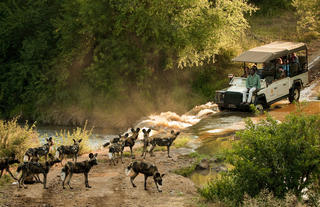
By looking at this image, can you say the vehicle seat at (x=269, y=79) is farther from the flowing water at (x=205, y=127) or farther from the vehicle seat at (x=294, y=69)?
the flowing water at (x=205, y=127)

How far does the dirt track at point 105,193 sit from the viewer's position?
457 inches

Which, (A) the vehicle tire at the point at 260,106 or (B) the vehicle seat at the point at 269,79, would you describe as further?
(B) the vehicle seat at the point at 269,79

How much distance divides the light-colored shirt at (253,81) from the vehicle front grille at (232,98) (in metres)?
0.56

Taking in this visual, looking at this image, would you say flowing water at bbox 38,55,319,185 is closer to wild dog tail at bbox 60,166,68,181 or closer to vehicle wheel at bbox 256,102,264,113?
vehicle wheel at bbox 256,102,264,113

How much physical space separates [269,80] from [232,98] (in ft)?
5.70

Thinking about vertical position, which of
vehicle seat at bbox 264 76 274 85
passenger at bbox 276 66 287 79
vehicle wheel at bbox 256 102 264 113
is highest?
passenger at bbox 276 66 287 79

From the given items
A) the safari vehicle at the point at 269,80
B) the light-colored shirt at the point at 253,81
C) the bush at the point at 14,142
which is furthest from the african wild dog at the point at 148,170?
the light-colored shirt at the point at 253,81

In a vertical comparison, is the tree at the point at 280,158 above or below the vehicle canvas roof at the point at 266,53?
below

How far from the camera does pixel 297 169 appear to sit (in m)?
10.9

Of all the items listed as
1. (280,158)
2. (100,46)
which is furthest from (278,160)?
(100,46)

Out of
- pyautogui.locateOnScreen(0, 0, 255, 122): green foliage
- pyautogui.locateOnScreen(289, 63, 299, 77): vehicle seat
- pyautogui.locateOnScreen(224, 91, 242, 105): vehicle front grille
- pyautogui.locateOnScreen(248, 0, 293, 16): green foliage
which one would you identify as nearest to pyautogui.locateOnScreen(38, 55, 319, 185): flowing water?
pyautogui.locateOnScreen(224, 91, 242, 105): vehicle front grille

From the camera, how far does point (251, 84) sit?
794 inches

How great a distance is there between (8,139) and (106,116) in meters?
14.4

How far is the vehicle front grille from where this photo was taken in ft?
66.9
